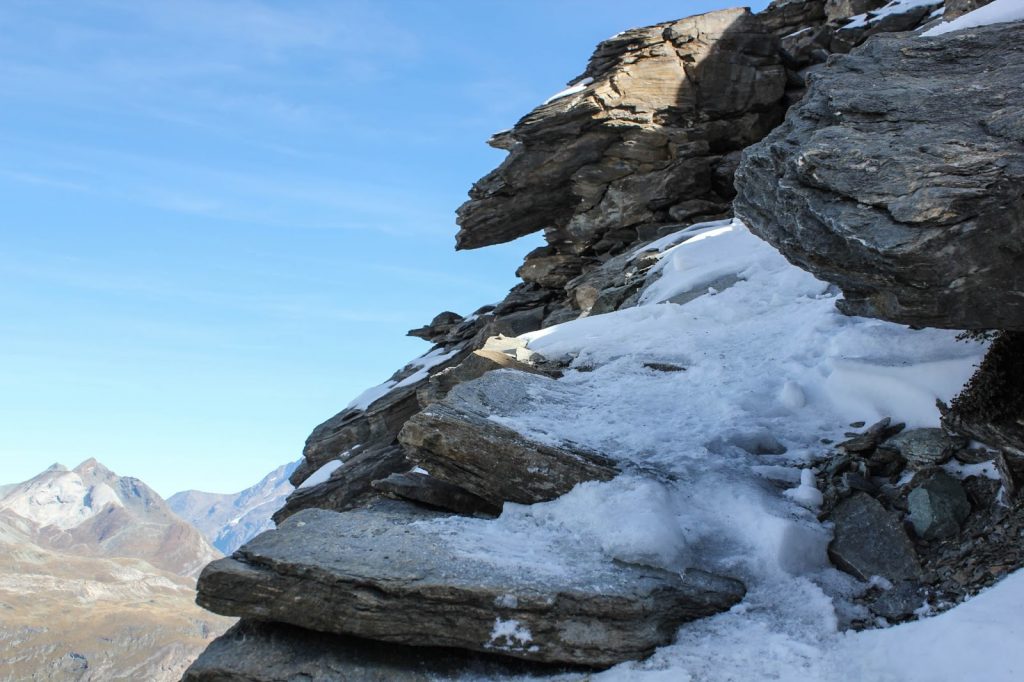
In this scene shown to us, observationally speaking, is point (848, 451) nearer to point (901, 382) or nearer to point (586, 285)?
point (901, 382)

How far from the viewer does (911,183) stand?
29.3ft

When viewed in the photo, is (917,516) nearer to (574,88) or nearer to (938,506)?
(938,506)

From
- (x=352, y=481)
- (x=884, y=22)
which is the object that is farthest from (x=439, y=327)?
(x=884, y=22)

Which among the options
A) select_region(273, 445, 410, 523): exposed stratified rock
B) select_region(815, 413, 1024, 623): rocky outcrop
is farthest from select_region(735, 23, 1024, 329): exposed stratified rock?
select_region(273, 445, 410, 523): exposed stratified rock

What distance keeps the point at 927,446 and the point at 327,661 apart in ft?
27.2

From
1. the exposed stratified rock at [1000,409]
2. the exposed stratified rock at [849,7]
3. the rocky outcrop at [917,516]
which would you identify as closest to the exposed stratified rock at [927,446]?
the rocky outcrop at [917,516]

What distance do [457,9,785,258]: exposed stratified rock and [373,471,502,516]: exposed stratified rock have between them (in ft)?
60.9

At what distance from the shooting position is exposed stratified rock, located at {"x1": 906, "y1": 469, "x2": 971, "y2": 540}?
1012 cm

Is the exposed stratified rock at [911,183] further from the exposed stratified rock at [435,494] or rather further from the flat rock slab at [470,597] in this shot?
the exposed stratified rock at [435,494]

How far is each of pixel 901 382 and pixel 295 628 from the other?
9.36 metres

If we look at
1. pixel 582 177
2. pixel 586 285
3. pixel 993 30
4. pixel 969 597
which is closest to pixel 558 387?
pixel 969 597

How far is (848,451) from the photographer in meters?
12.2

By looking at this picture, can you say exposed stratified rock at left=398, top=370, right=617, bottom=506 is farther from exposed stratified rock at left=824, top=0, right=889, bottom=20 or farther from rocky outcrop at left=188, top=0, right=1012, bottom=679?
exposed stratified rock at left=824, top=0, right=889, bottom=20

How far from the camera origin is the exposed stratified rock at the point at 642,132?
2981 cm
